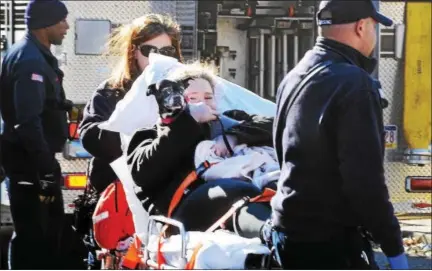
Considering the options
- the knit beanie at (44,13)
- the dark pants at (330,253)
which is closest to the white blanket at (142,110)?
the dark pants at (330,253)

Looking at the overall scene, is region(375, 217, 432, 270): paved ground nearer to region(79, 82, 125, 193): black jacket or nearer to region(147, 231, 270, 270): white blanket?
region(79, 82, 125, 193): black jacket

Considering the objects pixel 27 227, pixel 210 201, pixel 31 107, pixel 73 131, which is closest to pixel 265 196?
pixel 210 201

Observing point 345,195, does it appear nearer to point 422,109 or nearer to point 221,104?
point 221,104

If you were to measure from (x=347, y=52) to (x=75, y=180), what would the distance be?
11.9 feet

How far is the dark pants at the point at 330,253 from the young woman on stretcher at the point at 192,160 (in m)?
0.33

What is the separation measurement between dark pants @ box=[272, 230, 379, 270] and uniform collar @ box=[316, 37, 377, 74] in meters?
0.60

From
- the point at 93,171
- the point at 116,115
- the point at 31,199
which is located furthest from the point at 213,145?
the point at 31,199

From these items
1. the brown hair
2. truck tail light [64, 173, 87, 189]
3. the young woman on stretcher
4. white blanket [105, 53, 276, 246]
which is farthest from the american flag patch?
the young woman on stretcher

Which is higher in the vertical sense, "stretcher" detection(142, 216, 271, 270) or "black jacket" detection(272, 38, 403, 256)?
"black jacket" detection(272, 38, 403, 256)

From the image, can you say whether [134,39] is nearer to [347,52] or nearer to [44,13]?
[44,13]

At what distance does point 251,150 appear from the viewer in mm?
4277

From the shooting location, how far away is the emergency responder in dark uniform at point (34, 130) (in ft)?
18.2

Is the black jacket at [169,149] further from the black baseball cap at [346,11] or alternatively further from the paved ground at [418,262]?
the paved ground at [418,262]

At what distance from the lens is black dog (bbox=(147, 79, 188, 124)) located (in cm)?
403
